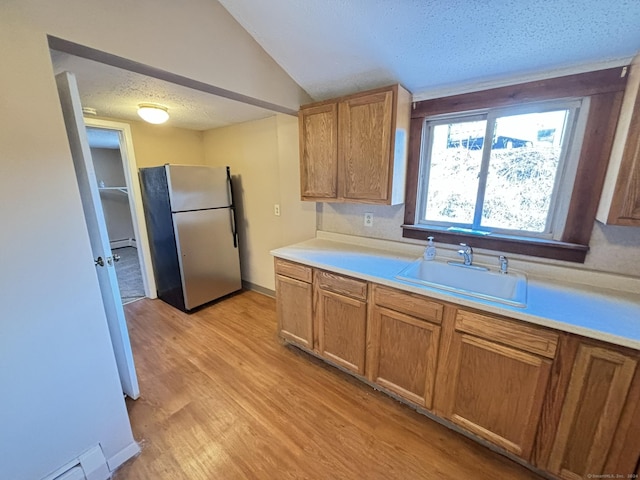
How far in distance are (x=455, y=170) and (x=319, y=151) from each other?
1046 millimetres

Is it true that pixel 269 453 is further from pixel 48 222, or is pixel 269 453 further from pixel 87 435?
pixel 48 222

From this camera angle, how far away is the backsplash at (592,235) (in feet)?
4.54

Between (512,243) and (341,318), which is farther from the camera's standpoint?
(341,318)

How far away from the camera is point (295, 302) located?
214 cm

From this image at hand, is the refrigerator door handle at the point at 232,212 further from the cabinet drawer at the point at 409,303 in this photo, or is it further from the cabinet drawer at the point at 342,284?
the cabinet drawer at the point at 409,303

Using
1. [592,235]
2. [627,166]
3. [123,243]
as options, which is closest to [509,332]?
[592,235]

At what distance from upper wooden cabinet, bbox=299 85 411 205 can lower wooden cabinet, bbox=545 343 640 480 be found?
4.26ft

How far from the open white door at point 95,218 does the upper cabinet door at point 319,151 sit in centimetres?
141

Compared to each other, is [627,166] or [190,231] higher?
[627,166]

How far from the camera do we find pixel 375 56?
167 cm

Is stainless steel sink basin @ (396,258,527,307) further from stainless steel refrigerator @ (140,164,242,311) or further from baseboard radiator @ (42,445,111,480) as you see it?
stainless steel refrigerator @ (140,164,242,311)

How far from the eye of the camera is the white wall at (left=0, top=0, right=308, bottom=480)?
980 millimetres

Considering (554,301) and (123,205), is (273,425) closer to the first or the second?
(554,301)

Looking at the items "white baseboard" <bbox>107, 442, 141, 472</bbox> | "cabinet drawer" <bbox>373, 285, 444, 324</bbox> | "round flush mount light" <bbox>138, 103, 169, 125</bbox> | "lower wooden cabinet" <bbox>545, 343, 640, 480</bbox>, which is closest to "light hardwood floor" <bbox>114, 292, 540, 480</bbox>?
"white baseboard" <bbox>107, 442, 141, 472</bbox>
